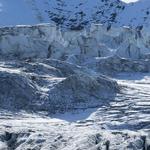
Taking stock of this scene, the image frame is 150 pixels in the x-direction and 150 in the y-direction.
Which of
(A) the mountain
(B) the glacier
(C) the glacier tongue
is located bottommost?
(B) the glacier

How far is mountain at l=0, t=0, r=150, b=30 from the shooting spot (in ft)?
557

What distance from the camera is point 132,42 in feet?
313

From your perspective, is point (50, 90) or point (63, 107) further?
point (50, 90)

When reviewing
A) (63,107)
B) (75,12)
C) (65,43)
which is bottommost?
(63,107)

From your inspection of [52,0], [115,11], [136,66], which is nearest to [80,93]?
[136,66]

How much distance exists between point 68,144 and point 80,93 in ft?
67.1

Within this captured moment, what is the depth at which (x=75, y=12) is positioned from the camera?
18250 centimetres

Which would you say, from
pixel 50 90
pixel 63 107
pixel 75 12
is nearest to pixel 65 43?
pixel 50 90

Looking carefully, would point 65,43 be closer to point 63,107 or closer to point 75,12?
point 63,107

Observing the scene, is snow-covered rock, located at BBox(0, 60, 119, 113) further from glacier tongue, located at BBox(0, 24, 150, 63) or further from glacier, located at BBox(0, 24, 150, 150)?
glacier tongue, located at BBox(0, 24, 150, 63)

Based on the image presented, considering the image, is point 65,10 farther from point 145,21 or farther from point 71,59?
point 71,59

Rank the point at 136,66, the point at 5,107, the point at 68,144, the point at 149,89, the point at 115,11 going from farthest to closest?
the point at 115,11, the point at 136,66, the point at 149,89, the point at 5,107, the point at 68,144

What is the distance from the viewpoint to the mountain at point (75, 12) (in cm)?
16988

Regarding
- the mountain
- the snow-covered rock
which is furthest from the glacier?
the mountain
